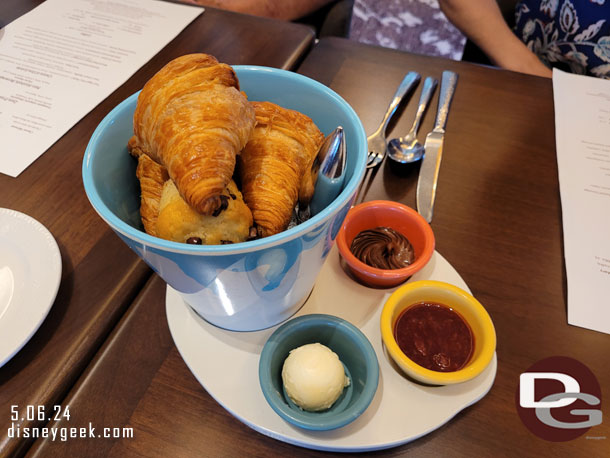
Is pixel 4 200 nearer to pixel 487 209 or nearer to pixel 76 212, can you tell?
pixel 76 212

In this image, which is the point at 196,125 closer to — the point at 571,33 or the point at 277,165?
the point at 277,165

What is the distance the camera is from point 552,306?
0.48 metres

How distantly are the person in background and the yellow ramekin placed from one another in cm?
69

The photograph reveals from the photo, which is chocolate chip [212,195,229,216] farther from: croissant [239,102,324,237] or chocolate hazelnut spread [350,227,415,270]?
chocolate hazelnut spread [350,227,415,270]

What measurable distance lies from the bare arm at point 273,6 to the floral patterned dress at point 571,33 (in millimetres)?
531

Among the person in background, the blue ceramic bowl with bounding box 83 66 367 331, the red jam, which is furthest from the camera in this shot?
the person in background

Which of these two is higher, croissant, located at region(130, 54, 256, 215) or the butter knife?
croissant, located at region(130, 54, 256, 215)

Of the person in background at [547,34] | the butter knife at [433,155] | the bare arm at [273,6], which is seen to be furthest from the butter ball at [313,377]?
the bare arm at [273,6]

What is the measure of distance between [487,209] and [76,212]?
0.55 meters

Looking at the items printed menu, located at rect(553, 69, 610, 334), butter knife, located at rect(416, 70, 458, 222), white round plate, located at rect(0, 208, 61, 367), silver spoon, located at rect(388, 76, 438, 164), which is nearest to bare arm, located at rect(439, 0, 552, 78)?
printed menu, located at rect(553, 69, 610, 334)

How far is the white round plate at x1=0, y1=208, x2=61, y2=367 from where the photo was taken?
1.37 feet

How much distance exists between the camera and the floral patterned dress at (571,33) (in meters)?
0.92

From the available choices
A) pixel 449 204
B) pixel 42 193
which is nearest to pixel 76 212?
pixel 42 193

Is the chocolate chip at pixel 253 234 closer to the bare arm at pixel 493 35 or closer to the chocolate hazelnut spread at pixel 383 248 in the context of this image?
the chocolate hazelnut spread at pixel 383 248
